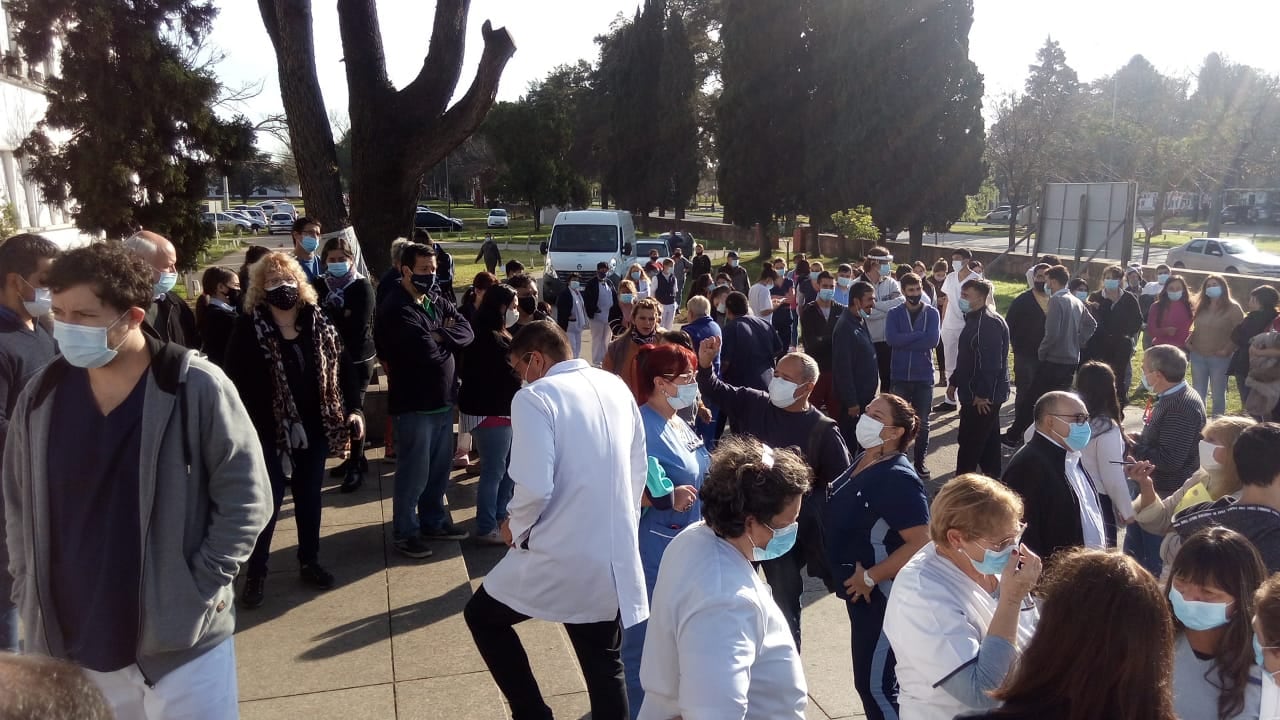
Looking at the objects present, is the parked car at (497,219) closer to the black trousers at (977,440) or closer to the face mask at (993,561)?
the black trousers at (977,440)

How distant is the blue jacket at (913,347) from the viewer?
855 cm

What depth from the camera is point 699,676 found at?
232cm

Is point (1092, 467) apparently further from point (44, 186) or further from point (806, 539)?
point (44, 186)

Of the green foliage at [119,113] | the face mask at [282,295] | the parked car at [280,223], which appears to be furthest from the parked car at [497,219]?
the face mask at [282,295]

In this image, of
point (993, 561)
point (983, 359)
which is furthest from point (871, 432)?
point (983, 359)

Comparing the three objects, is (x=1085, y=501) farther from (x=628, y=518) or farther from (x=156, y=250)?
(x=156, y=250)

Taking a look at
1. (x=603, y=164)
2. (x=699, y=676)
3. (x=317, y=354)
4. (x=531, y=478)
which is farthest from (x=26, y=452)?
(x=603, y=164)

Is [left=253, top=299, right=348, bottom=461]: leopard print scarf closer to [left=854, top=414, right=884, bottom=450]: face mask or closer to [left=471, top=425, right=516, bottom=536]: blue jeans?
[left=471, top=425, right=516, bottom=536]: blue jeans

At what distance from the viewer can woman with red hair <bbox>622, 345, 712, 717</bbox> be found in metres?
4.02

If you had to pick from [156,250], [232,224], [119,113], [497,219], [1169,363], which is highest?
[119,113]

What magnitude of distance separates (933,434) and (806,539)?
6.39 metres

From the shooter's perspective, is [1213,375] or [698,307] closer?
[698,307]

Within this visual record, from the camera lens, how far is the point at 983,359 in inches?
308

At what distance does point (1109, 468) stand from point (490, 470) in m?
3.71
